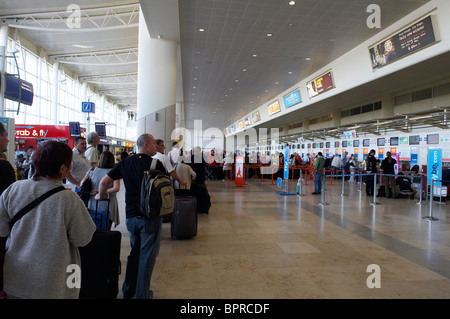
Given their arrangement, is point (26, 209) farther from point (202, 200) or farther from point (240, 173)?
point (240, 173)

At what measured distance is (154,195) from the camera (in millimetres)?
2727

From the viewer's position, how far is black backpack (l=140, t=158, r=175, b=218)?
2.72 m

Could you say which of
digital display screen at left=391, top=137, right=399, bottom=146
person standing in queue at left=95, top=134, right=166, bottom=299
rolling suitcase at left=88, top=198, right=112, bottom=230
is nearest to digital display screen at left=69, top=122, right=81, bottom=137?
rolling suitcase at left=88, top=198, right=112, bottom=230

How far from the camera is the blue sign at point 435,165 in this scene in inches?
336

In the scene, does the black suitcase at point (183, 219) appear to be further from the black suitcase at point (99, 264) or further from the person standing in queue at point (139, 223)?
the black suitcase at point (99, 264)

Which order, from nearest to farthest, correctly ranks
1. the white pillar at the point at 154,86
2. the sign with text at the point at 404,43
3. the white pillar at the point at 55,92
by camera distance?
the sign with text at the point at 404,43 → the white pillar at the point at 154,86 → the white pillar at the point at 55,92

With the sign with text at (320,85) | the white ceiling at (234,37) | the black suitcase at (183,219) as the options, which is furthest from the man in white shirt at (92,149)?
the sign with text at (320,85)

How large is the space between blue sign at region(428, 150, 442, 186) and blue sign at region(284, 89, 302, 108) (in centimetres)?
1108

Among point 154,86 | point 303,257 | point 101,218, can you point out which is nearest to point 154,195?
point 101,218

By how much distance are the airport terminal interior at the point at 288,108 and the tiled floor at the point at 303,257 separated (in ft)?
0.09

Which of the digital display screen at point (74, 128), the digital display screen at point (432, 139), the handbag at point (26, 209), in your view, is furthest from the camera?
the digital display screen at point (74, 128)

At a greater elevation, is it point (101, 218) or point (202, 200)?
point (101, 218)

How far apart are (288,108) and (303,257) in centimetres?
1839

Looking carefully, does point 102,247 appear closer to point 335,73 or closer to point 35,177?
point 35,177
